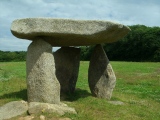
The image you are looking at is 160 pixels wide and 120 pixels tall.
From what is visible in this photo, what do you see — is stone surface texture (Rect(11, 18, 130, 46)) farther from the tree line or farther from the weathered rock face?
the tree line

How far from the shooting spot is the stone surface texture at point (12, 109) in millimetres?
9133

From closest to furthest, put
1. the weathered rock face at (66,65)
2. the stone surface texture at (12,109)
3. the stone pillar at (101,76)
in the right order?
the stone surface texture at (12,109)
the stone pillar at (101,76)
the weathered rock face at (66,65)

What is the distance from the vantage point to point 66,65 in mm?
13258

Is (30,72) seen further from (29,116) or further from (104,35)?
(104,35)

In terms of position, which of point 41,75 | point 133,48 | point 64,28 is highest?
point 64,28

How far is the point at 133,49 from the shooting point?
69.9 metres

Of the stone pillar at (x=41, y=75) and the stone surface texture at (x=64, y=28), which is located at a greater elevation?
the stone surface texture at (x=64, y=28)

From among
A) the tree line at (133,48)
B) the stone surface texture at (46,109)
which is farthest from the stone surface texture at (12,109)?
the tree line at (133,48)

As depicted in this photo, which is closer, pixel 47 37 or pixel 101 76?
pixel 47 37

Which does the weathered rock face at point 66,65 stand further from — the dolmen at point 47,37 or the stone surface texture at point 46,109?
the stone surface texture at point 46,109

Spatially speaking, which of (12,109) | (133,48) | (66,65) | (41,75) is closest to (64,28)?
(41,75)

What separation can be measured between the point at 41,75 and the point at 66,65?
10.4 ft

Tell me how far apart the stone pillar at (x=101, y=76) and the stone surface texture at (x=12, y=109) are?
3.71 m

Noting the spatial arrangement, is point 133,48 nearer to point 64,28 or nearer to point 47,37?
point 47,37
